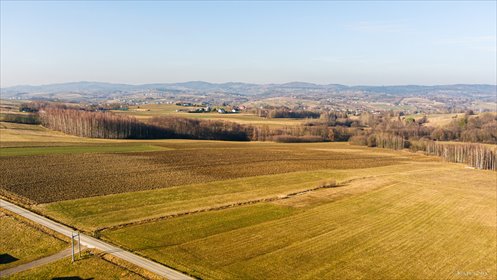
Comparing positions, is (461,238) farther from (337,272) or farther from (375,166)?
(375,166)

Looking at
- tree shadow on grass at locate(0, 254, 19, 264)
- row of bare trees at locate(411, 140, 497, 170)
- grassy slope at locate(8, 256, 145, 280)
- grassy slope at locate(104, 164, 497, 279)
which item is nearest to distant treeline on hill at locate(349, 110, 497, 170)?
row of bare trees at locate(411, 140, 497, 170)

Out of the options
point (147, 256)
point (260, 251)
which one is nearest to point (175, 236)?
point (147, 256)

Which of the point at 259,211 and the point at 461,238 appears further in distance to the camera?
the point at 259,211

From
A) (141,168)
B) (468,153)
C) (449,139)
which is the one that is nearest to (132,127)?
(141,168)

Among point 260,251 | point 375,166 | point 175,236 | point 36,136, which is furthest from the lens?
point 36,136

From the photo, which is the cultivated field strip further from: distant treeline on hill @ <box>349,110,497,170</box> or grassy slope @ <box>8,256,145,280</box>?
grassy slope @ <box>8,256,145,280</box>

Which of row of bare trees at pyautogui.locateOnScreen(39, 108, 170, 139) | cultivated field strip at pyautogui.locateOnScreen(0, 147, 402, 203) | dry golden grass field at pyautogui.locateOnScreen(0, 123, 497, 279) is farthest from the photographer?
row of bare trees at pyautogui.locateOnScreen(39, 108, 170, 139)
